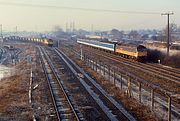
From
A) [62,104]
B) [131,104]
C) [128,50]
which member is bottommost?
[62,104]

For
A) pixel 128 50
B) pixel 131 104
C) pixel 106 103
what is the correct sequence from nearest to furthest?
1. pixel 131 104
2. pixel 106 103
3. pixel 128 50

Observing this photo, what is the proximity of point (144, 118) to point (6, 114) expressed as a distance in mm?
7628

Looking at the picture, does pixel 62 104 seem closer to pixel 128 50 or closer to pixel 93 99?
pixel 93 99

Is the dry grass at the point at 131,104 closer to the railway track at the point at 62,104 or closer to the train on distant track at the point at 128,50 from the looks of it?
the railway track at the point at 62,104

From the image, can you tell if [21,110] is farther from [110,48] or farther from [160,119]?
[110,48]

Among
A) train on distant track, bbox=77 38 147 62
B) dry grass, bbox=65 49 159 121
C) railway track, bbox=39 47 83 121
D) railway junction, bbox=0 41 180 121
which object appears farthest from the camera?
train on distant track, bbox=77 38 147 62

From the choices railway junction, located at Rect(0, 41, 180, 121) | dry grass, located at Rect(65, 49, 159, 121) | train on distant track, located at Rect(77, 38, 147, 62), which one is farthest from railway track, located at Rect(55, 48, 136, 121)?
train on distant track, located at Rect(77, 38, 147, 62)

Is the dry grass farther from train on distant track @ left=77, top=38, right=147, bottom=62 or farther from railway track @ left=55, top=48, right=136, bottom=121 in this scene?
train on distant track @ left=77, top=38, right=147, bottom=62

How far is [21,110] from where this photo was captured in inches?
733

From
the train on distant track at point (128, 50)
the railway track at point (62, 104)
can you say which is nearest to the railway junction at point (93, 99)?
the railway track at point (62, 104)

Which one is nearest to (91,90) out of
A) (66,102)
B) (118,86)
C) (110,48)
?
(118,86)

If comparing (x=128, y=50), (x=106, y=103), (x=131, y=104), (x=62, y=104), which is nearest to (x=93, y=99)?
(x=106, y=103)

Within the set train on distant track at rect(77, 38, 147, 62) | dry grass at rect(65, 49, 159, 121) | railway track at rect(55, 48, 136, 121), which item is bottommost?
railway track at rect(55, 48, 136, 121)

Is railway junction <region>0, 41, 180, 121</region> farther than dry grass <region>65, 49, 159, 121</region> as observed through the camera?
Yes
